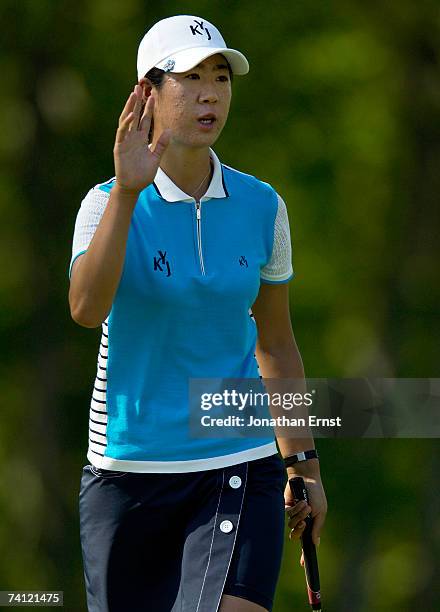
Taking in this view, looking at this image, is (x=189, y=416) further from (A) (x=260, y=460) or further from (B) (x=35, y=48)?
(B) (x=35, y=48)

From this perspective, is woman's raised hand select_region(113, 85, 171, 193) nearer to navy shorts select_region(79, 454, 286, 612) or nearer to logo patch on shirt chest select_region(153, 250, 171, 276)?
logo patch on shirt chest select_region(153, 250, 171, 276)

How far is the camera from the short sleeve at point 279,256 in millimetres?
4977

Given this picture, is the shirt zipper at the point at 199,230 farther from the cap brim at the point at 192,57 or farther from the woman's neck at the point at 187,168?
the cap brim at the point at 192,57

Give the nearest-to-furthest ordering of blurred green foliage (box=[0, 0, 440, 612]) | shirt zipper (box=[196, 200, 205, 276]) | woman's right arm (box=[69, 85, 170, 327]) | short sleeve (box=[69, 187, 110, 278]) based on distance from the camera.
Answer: woman's right arm (box=[69, 85, 170, 327]), short sleeve (box=[69, 187, 110, 278]), shirt zipper (box=[196, 200, 205, 276]), blurred green foliage (box=[0, 0, 440, 612])

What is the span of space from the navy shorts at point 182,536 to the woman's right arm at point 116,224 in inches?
23.2

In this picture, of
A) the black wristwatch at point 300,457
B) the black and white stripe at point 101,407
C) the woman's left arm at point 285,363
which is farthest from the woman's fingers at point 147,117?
the black wristwatch at point 300,457

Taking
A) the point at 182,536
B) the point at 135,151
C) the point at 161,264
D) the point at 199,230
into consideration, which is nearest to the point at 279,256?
the point at 199,230

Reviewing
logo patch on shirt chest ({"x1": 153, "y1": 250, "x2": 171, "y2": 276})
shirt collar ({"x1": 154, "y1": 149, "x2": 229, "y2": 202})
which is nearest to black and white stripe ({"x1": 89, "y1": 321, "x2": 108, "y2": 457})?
logo patch on shirt chest ({"x1": 153, "y1": 250, "x2": 171, "y2": 276})

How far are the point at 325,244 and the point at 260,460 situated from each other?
11.0m

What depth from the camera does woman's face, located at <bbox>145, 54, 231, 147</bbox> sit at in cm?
472

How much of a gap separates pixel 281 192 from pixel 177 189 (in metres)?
10.6

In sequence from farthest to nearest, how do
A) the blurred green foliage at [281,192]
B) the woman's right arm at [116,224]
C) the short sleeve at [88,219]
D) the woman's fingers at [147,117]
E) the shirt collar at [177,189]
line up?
the blurred green foliage at [281,192], the shirt collar at [177,189], the short sleeve at [88,219], the woman's fingers at [147,117], the woman's right arm at [116,224]

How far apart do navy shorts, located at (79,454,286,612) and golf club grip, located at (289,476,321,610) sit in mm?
151

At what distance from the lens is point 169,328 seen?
4.62 metres
